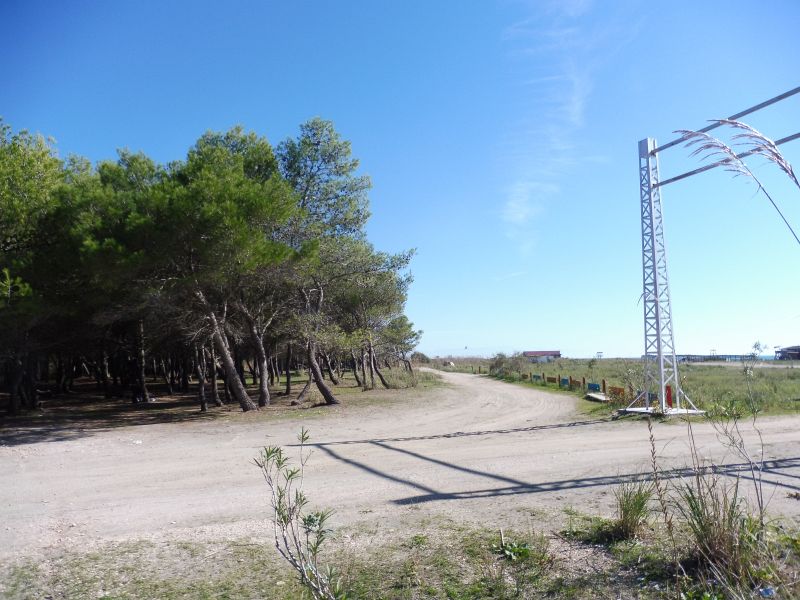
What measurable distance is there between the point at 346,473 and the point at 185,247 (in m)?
9.52

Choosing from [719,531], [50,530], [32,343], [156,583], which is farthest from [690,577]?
[32,343]

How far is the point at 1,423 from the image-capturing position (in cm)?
1622

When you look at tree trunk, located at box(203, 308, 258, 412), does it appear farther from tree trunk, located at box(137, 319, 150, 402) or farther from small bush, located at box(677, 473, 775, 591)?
small bush, located at box(677, 473, 775, 591)

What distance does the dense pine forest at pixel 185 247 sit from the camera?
14664mm

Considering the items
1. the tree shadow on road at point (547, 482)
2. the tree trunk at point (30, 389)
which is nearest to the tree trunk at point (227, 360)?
the tree trunk at point (30, 389)

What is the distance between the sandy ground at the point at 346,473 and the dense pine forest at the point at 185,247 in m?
4.16

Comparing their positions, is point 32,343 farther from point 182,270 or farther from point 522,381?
point 522,381

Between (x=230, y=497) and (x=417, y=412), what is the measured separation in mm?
11063

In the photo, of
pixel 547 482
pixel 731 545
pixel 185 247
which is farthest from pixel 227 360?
pixel 731 545

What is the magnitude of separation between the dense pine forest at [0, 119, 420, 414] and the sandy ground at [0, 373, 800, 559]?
4156 millimetres

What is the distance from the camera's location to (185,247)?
1518 cm

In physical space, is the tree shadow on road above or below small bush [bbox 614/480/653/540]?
below

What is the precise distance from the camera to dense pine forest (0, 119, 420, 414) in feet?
48.1

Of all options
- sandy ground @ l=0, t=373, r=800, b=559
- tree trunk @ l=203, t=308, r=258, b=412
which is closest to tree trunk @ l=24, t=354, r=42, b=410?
tree trunk @ l=203, t=308, r=258, b=412
